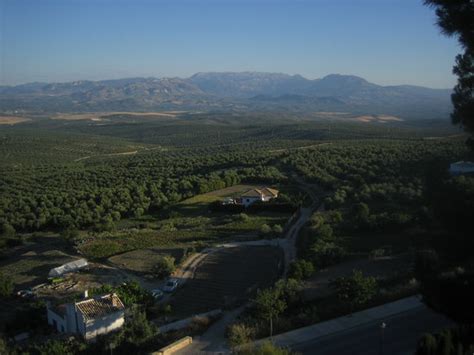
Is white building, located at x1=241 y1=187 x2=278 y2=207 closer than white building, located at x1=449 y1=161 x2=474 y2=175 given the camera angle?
No

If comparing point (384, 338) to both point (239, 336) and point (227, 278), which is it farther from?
point (227, 278)

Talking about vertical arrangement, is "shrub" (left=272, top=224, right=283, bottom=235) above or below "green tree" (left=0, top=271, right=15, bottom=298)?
above

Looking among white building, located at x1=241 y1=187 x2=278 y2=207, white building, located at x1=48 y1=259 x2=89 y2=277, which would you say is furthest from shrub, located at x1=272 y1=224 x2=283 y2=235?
white building, located at x1=48 y1=259 x2=89 y2=277

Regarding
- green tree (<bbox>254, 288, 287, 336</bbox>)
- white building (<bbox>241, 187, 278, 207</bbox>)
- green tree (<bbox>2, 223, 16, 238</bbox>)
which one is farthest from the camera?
white building (<bbox>241, 187, 278, 207</bbox>)

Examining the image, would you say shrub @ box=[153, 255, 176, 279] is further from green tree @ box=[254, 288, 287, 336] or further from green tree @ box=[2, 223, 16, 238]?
green tree @ box=[2, 223, 16, 238]

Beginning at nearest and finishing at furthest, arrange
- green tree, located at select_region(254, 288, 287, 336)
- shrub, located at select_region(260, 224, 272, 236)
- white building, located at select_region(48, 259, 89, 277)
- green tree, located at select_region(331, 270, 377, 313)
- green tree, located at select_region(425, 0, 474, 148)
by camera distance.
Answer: green tree, located at select_region(425, 0, 474, 148)
green tree, located at select_region(254, 288, 287, 336)
green tree, located at select_region(331, 270, 377, 313)
white building, located at select_region(48, 259, 89, 277)
shrub, located at select_region(260, 224, 272, 236)

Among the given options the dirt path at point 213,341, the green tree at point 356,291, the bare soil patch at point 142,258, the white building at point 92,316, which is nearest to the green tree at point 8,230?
the bare soil patch at point 142,258

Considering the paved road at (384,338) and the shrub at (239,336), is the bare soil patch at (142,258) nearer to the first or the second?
the shrub at (239,336)
